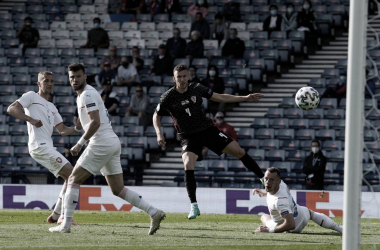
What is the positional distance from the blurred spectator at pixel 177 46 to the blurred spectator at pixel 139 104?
2154 mm

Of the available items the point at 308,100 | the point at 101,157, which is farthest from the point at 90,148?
the point at 308,100

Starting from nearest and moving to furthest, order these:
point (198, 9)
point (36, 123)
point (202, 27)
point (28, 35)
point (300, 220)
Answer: point (300, 220)
point (36, 123)
point (202, 27)
point (198, 9)
point (28, 35)

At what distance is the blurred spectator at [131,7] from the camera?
75.4 feet

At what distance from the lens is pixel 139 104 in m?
18.5

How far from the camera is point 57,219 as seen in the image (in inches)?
400

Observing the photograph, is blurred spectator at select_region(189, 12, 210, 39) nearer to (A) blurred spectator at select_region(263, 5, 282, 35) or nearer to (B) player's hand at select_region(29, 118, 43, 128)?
(A) blurred spectator at select_region(263, 5, 282, 35)

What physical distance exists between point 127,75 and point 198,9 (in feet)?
11.9

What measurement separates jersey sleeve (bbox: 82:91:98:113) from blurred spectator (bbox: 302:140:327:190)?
8.22 m

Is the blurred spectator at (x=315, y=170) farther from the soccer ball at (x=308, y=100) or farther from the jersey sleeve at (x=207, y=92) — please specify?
the jersey sleeve at (x=207, y=92)

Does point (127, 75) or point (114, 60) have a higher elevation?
point (114, 60)

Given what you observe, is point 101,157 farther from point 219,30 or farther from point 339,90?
point 219,30

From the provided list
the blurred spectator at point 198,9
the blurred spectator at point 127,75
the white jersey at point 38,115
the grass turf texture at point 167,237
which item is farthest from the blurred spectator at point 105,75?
the white jersey at point 38,115

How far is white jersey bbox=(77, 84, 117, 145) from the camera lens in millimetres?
8188

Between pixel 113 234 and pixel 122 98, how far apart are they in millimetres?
10858
